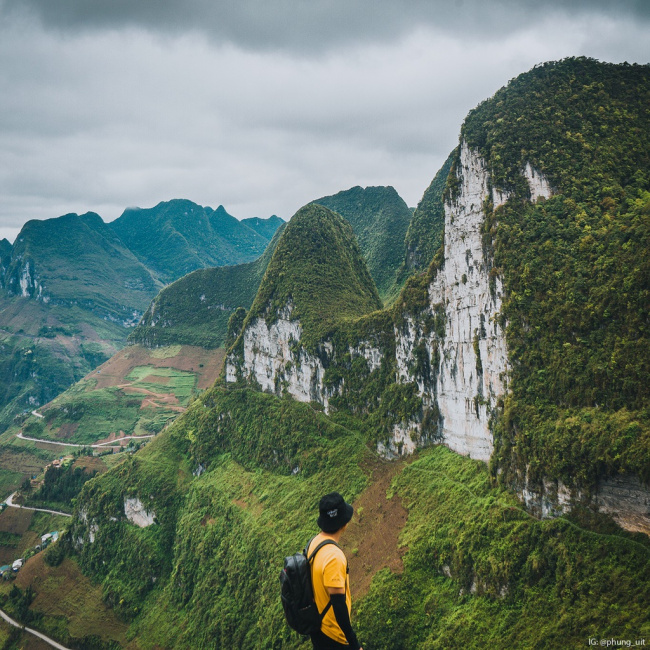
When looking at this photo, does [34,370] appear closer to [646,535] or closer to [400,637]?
[400,637]

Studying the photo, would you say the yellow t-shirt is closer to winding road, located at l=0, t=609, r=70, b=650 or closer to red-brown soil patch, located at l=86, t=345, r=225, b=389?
winding road, located at l=0, t=609, r=70, b=650

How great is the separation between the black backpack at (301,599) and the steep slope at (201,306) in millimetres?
120759

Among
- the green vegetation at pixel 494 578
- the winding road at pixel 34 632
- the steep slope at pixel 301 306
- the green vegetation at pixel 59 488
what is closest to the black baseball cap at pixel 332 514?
the green vegetation at pixel 494 578

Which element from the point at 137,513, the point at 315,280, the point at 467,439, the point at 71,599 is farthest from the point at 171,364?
the point at 467,439

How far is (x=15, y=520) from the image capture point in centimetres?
7850

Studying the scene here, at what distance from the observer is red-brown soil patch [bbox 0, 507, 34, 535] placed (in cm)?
7700

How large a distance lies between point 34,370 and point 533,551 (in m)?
172

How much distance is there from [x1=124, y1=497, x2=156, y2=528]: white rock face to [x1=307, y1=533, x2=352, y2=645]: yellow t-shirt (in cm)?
6123

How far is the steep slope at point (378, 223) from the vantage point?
108m

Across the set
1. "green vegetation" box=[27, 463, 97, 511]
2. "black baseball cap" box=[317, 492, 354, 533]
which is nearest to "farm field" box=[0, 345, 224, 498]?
"green vegetation" box=[27, 463, 97, 511]

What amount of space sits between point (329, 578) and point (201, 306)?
136430 millimetres

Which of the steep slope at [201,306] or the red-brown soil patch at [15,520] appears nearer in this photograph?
the red-brown soil patch at [15,520]

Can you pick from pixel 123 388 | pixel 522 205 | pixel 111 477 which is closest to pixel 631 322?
pixel 522 205

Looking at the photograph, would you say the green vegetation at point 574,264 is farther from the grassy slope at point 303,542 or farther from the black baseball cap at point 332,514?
the black baseball cap at point 332,514
